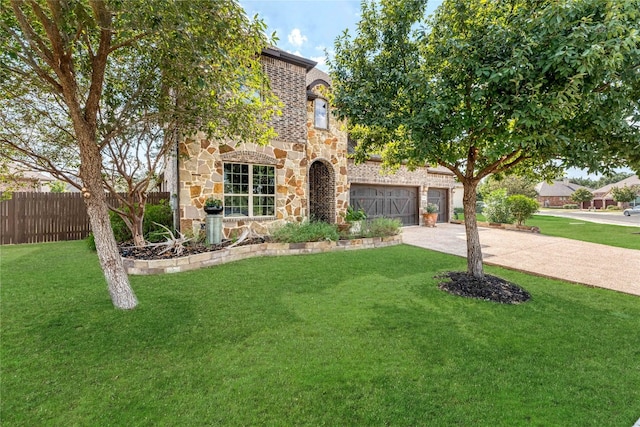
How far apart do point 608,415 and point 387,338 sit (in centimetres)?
185

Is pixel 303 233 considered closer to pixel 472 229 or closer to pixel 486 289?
pixel 472 229

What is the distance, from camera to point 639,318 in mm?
4113

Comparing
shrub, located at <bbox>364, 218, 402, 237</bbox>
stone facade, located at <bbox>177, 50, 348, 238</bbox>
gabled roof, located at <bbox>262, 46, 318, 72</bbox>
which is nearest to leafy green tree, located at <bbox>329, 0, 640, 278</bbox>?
stone facade, located at <bbox>177, 50, 348, 238</bbox>

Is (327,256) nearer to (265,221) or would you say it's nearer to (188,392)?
(265,221)

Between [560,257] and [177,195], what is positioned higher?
[177,195]

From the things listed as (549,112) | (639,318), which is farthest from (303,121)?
(639,318)

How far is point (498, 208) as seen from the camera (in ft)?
48.7

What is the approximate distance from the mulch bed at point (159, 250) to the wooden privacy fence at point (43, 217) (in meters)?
3.75

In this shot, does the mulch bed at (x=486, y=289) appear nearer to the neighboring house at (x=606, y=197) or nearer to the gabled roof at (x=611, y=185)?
the neighboring house at (x=606, y=197)

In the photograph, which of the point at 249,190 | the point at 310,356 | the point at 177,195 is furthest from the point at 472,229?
the point at 177,195

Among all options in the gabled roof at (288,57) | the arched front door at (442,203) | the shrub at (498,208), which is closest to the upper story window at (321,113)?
the gabled roof at (288,57)

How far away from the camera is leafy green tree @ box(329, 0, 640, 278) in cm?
332

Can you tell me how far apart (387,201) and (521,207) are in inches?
249

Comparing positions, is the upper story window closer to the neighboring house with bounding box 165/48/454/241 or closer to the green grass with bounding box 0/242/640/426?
the neighboring house with bounding box 165/48/454/241
